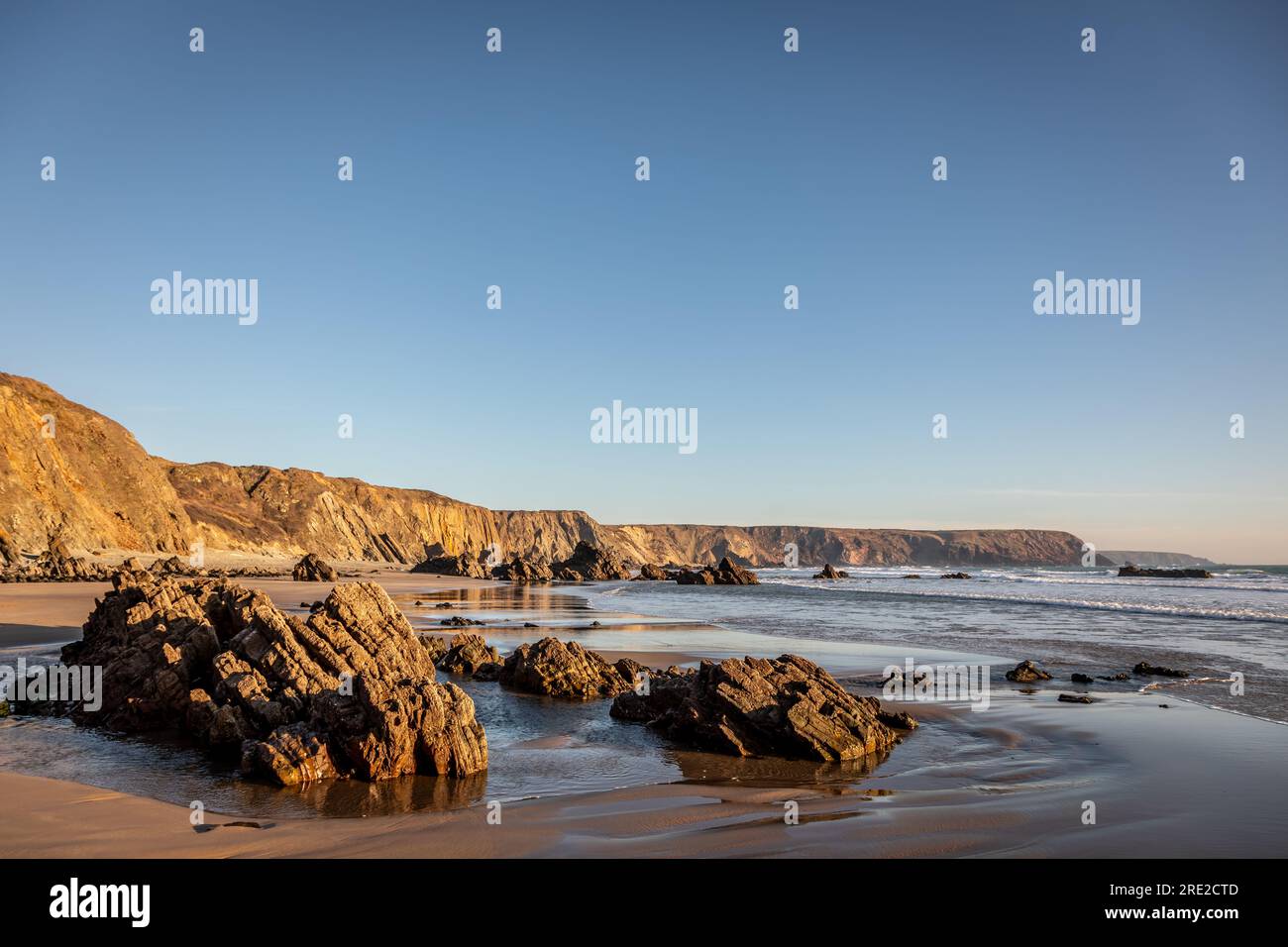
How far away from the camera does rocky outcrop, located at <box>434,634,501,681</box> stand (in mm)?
15094

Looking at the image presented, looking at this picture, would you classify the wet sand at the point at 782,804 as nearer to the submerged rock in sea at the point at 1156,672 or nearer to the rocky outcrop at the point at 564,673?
the rocky outcrop at the point at 564,673

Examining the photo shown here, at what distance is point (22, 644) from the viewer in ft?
54.9

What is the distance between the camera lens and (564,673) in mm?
13484

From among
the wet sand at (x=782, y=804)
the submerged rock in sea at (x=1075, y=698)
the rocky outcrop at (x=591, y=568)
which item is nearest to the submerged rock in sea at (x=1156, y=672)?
the submerged rock in sea at (x=1075, y=698)

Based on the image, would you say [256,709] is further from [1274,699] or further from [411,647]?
[1274,699]

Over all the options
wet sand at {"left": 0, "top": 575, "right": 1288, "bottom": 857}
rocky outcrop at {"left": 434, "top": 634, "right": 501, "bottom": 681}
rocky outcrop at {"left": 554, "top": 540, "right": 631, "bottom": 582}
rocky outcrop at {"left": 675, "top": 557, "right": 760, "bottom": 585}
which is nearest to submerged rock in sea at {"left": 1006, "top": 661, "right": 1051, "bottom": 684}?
wet sand at {"left": 0, "top": 575, "right": 1288, "bottom": 857}

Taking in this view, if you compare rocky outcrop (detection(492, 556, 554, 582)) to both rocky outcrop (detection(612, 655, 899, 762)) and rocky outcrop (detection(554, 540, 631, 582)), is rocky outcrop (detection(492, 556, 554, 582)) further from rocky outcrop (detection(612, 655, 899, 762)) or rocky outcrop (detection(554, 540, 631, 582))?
rocky outcrop (detection(612, 655, 899, 762))

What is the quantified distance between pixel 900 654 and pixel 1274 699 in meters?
7.56

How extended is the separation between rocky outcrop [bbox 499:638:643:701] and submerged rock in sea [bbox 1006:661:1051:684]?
25.2ft

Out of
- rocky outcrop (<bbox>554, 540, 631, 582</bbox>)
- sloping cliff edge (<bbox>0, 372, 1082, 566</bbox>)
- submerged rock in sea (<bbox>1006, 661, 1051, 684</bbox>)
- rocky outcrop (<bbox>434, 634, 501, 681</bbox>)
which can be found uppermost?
sloping cliff edge (<bbox>0, 372, 1082, 566</bbox>)

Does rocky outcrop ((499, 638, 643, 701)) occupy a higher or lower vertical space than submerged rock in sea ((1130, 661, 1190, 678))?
higher

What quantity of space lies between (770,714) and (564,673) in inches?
197

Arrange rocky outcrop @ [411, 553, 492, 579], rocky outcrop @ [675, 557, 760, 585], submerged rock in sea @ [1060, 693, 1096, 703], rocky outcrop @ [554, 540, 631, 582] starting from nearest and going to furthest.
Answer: submerged rock in sea @ [1060, 693, 1096, 703] → rocky outcrop @ [675, 557, 760, 585] → rocky outcrop @ [411, 553, 492, 579] → rocky outcrop @ [554, 540, 631, 582]
